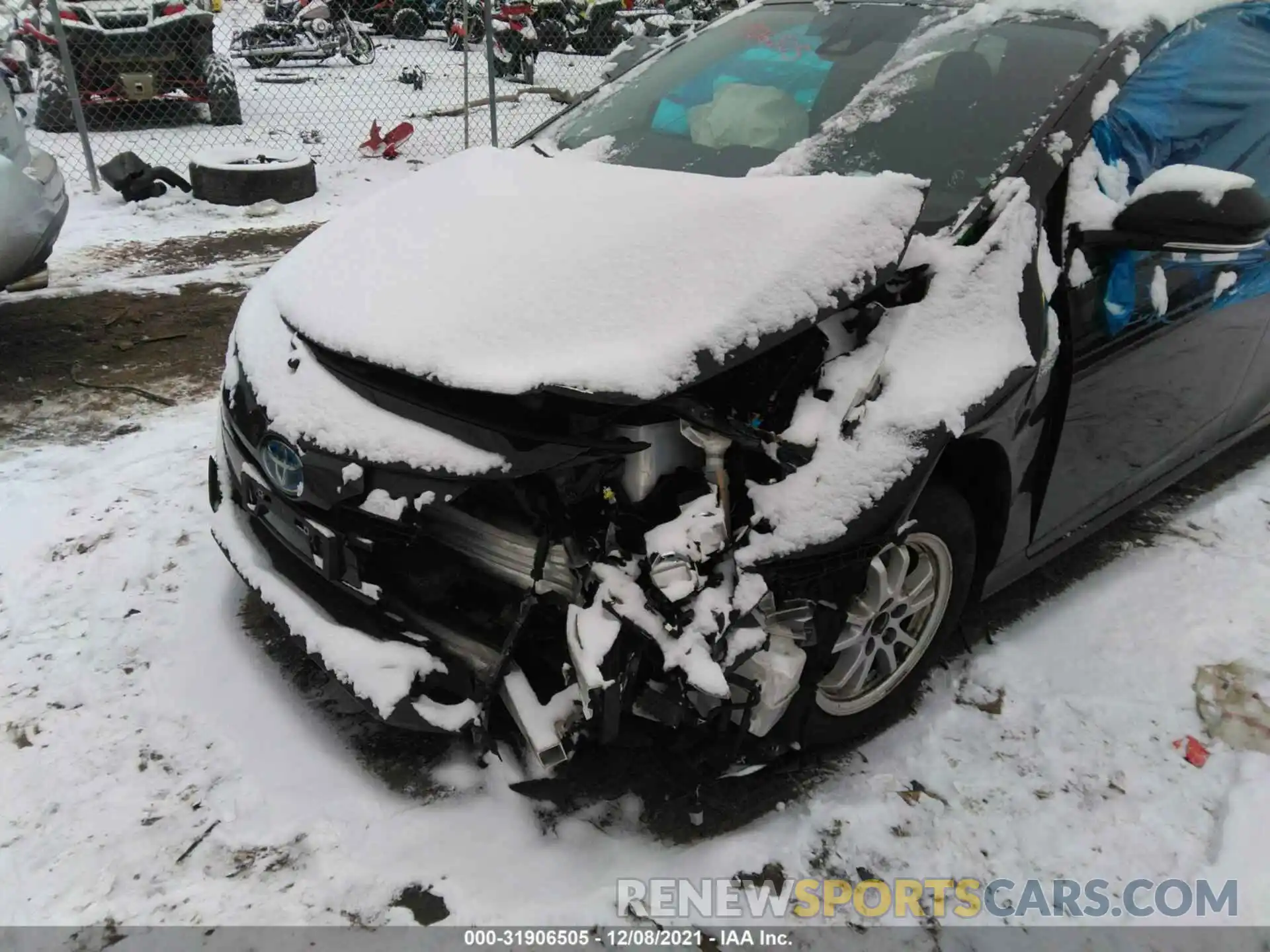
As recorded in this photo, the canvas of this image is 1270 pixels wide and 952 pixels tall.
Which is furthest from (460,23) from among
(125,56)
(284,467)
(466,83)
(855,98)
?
(284,467)

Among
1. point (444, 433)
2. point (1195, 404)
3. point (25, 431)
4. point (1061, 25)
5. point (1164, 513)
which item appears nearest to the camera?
point (444, 433)

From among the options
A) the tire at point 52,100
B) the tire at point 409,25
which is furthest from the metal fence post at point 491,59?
the tire at point 409,25

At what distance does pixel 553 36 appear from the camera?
14828 millimetres

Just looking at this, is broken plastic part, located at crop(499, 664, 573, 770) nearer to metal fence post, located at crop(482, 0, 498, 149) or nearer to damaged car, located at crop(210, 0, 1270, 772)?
damaged car, located at crop(210, 0, 1270, 772)

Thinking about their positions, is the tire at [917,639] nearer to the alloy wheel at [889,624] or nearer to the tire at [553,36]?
the alloy wheel at [889,624]

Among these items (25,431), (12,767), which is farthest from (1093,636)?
(25,431)

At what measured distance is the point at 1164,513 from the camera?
136 inches

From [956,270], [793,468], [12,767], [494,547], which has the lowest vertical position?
[12,767]

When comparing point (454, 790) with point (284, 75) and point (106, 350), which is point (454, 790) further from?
point (284, 75)

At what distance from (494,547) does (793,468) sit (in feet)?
2.21

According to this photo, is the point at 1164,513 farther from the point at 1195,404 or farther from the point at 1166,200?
the point at 1166,200

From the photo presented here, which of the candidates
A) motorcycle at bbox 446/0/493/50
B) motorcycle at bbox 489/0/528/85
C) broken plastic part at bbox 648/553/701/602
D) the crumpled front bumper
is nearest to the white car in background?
the crumpled front bumper

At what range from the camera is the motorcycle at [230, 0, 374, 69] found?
42.1 feet

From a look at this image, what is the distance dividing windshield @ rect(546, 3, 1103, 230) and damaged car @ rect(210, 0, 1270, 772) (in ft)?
0.05
